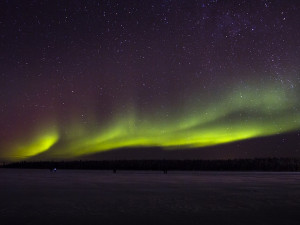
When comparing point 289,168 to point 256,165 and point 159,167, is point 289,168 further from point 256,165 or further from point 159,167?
point 159,167

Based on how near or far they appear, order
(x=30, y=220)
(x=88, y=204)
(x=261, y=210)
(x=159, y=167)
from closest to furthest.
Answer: (x=30, y=220) < (x=261, y=210) < (x=88, y=204) < (x=159, y=167)

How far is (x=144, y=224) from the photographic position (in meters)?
11.0

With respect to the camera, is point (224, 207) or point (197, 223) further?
point (224, 207)

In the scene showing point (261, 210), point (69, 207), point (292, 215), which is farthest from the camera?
point (69, 207)

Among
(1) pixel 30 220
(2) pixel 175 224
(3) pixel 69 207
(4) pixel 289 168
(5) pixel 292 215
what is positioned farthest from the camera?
(4) pixel 289 168

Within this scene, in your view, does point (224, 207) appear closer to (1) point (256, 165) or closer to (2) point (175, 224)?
(2) point (175, 224)

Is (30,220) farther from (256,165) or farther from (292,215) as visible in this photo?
(256,165)

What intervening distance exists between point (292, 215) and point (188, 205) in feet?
14.1

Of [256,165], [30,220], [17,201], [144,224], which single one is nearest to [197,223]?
[144,224]

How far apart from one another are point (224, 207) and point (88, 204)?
578 cm

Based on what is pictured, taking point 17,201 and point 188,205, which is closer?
point 188,205

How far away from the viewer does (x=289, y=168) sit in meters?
84.2

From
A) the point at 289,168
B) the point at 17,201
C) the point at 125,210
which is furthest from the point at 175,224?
the point at 289,168

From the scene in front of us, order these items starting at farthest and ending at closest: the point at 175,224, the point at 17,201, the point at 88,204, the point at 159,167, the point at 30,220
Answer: the point at 159,167, the point at 17,201, the point at 88,204, the point at 30,220, the point at 175,224
